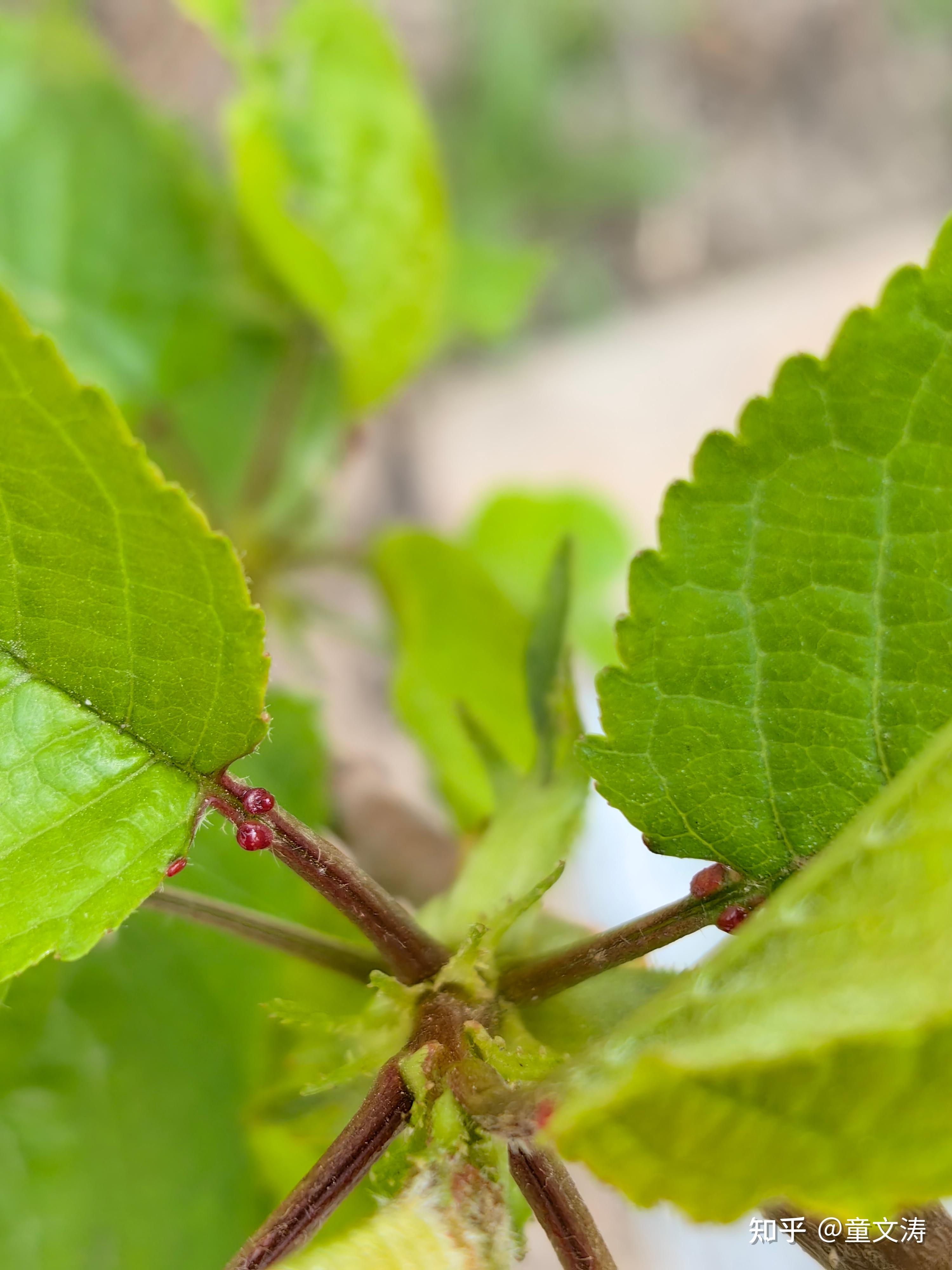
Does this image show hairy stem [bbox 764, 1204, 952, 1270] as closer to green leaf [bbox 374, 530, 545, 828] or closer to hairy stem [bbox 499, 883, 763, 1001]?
hairy stem [bbox 499, 883, 763, 1001]

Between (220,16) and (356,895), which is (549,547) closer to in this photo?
(220,16)

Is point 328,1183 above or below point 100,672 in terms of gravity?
below

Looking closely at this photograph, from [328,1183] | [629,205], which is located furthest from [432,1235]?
[629,205]

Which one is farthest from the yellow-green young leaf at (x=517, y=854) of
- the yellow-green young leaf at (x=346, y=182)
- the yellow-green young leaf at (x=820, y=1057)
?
the yellow-green young leaf at (x=346, y=182)

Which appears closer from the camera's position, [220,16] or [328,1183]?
[328,1183]

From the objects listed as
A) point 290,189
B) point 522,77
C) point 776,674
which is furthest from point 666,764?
point 522,77
